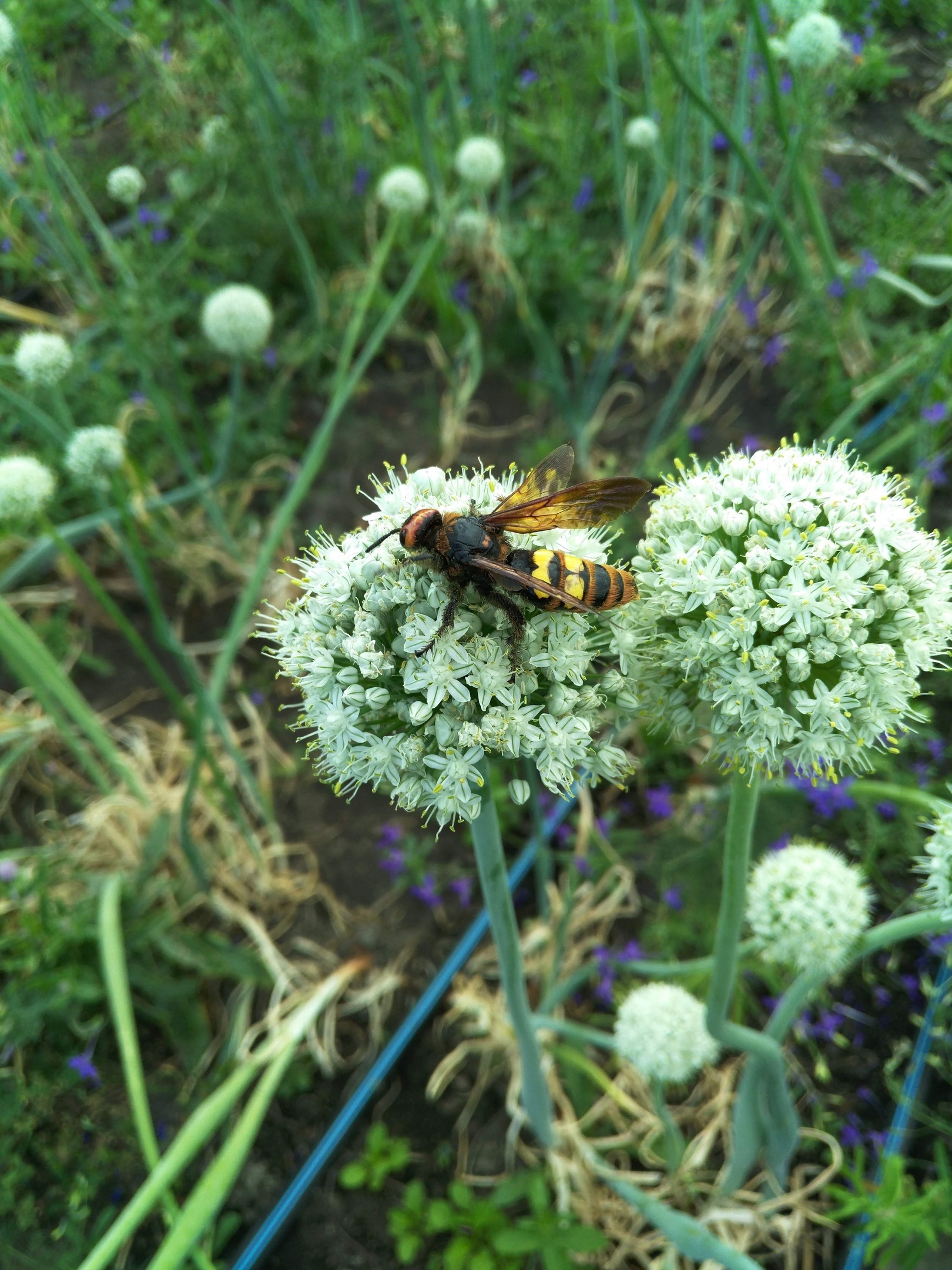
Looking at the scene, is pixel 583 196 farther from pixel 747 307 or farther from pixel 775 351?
pixel 775 351

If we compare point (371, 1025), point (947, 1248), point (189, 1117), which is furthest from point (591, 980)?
point (189, 1117)

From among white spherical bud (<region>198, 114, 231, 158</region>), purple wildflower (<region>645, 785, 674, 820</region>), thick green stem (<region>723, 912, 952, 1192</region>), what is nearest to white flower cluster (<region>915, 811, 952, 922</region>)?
thick green stem (<region>723, 912, 952, 1192</region>)

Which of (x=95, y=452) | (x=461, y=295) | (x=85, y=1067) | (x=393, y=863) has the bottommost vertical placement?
(x=85, y=1067)

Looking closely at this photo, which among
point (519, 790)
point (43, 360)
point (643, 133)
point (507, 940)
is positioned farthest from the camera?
point (643, 133)

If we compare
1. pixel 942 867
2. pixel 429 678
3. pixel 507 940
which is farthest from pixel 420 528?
pixel 942 867

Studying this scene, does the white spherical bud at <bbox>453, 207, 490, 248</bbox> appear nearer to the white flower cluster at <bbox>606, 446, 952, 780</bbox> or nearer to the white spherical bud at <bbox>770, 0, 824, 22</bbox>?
the white spherical bud at <bbox>770, 0, 824, 22</bbox>

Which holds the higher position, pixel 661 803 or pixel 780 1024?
pixel 661 803
